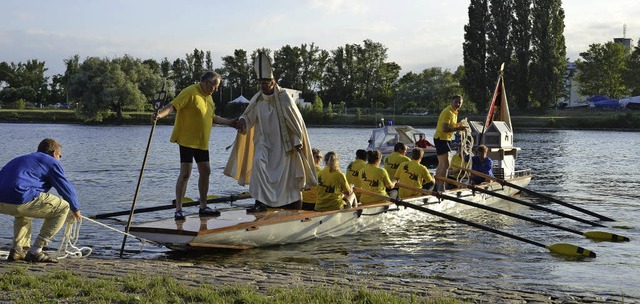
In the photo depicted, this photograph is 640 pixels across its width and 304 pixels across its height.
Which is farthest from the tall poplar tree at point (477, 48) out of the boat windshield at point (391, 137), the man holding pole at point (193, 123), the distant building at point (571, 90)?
the man holding pole at point (193, 123)

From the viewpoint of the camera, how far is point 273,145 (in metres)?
12.4

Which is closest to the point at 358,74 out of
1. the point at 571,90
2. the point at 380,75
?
the point at 380,75

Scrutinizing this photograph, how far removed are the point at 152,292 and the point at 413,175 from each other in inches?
369

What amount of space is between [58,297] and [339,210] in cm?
705

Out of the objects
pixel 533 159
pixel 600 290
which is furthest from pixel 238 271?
pixel 533 159

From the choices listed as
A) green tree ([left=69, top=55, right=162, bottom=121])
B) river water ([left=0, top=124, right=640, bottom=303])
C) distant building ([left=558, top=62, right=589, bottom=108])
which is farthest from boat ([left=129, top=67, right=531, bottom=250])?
distant building ([left=558, top=62, right=589, bottom=108])

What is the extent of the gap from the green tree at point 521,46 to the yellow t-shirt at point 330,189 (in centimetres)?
6876

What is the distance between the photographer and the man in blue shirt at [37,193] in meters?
9.26

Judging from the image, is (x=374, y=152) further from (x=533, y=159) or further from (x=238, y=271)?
(x=533, y=159)

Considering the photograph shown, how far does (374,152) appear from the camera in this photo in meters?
14.8

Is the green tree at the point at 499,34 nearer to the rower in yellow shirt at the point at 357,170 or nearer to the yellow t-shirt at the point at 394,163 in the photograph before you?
the yellow t-shirt at the point at 394,163

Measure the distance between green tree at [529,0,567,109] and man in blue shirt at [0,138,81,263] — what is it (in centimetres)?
7382

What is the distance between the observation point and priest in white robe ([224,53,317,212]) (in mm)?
12117

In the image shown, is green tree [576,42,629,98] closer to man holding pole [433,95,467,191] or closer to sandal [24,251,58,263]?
man holding pole [433,95,467,191]
